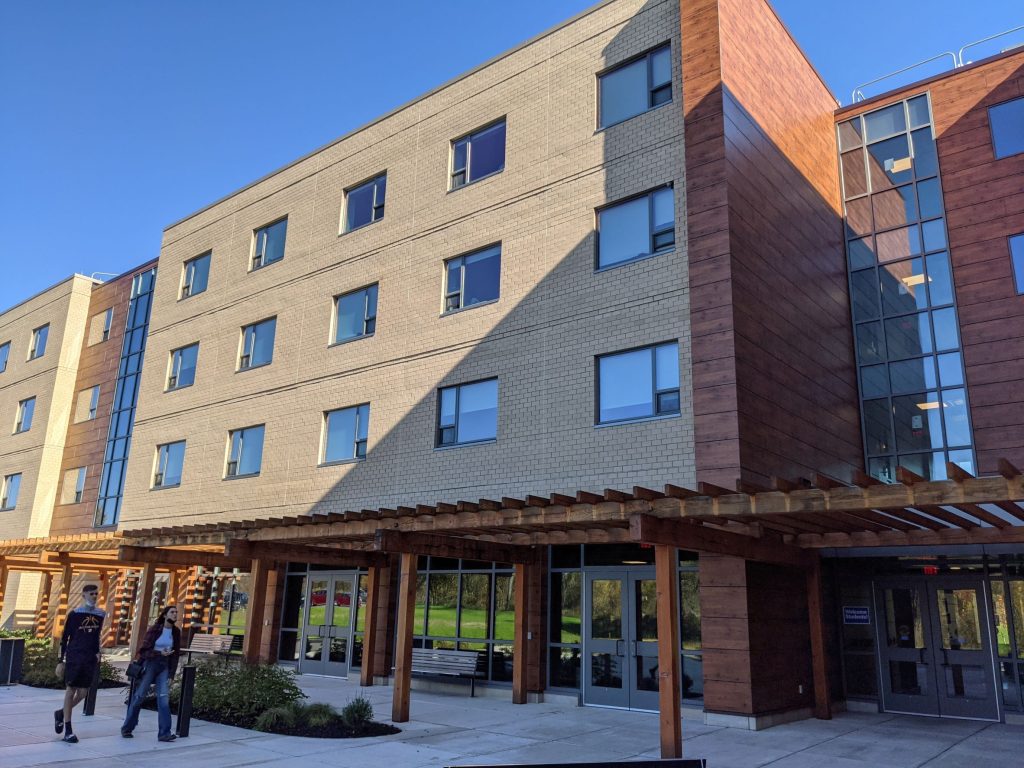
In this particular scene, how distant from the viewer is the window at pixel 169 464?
2336 centimetres

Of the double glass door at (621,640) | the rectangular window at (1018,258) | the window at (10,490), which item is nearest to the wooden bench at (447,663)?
the double glass door at (621,640)

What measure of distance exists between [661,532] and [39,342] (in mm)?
33860

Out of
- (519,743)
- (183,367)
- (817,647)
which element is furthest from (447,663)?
(183,367)

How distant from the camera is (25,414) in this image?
1361 inches

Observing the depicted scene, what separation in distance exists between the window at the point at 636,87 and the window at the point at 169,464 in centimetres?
1528

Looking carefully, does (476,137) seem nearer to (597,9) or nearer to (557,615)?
(597,9)

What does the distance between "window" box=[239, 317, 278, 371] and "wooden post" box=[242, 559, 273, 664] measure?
7269 millimetres

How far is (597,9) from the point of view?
55.4 feet

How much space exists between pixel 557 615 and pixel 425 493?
12.1 ft

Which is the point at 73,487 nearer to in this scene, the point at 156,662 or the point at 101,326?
the point at 101,326

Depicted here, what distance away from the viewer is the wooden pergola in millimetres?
8820

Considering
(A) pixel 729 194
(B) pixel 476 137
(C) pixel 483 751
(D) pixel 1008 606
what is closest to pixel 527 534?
(C) pixel 483 751

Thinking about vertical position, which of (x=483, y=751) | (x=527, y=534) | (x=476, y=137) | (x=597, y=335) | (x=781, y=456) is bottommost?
(x=483, y=751)

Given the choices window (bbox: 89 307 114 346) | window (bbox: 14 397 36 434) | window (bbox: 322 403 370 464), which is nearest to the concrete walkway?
window (bbox: 322 403 370 464)
